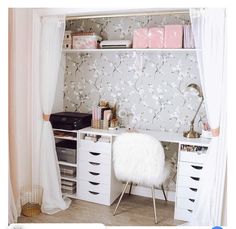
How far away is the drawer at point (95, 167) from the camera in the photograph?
9.47 feet

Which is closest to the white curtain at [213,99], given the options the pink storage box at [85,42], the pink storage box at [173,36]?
the pink storage box at [173,36]

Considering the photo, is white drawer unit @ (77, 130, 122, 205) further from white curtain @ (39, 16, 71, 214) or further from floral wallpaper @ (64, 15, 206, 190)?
floral wallpaper @ (64, 15, 206, 190)

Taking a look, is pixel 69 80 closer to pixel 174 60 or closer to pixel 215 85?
pixel 174 60

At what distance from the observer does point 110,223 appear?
8.43 feet

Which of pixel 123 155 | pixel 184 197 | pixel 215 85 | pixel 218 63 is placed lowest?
pixel 184 197

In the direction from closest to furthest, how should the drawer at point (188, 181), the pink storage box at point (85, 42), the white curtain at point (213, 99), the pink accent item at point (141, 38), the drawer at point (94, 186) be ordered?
1. the white curtain at point (213, 99)
2. the drawer at point (188, 181)
3. the pink accent item at point (141, 38)
4. the drawer at point (94, 186)
5. the pink storage box at point (85, 42)

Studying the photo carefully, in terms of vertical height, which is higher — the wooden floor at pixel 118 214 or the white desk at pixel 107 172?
the white desk at pixel 107 172

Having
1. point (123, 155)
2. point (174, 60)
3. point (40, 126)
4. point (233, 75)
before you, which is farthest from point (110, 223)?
point (233, 75)

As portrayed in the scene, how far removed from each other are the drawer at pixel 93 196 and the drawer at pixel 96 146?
48 cm

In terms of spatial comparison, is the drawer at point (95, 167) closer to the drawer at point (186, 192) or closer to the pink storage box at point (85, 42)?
the drawer at point (186, 192)

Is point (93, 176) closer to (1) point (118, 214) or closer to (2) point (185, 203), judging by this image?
(1) point (118, 214)

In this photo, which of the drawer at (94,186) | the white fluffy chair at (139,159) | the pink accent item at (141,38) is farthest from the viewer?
the drawer at (94,186)

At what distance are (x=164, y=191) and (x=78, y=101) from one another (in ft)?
5.05

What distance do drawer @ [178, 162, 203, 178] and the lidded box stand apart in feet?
5.31
